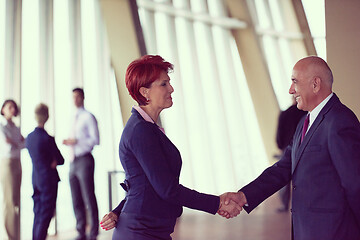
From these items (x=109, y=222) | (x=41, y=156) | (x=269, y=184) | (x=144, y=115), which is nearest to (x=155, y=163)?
(x=144, y=115)

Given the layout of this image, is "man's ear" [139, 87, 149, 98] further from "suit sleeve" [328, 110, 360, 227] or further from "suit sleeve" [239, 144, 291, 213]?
"suit sleeve" [239, 144, 291, 213]

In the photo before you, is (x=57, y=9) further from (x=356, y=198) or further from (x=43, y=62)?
(x=356, y=198)

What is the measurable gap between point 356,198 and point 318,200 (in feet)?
0.54

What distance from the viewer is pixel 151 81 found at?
211 centimetres

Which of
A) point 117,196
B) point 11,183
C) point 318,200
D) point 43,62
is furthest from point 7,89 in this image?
point 318,200

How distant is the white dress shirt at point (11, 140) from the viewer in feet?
15.6

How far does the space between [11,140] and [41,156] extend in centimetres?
49

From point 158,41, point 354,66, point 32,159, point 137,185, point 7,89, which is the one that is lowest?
point 137,185

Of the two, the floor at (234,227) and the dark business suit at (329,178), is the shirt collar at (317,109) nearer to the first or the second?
the dark business suit at (329,178)

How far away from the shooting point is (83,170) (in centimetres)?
488

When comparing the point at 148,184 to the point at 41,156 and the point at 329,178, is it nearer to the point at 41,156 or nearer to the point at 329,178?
the point at 329,178

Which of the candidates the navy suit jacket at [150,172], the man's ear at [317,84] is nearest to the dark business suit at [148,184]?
the navy suit jacket at [150,172]

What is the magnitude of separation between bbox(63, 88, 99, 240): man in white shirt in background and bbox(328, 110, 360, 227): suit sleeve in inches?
127

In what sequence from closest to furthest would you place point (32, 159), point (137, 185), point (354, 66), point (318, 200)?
point (137, 185) → point (318, 200) → point (354, 66) → point (32, 159)
